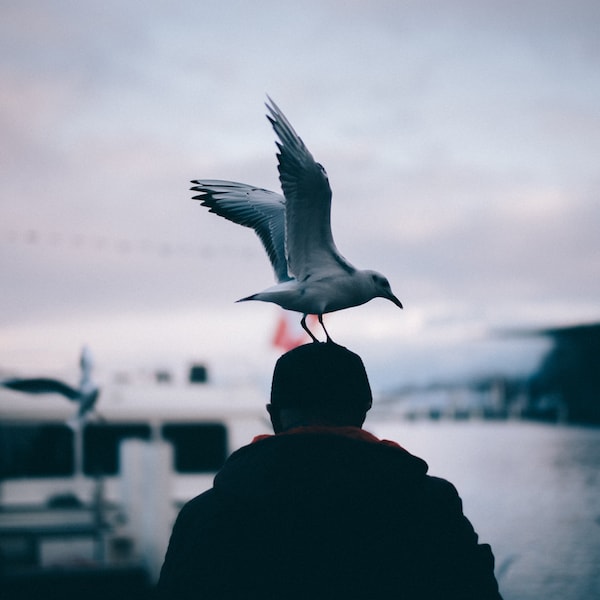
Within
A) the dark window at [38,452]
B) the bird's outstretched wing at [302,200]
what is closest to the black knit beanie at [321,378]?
the bird's outstretched wing at [302,200]

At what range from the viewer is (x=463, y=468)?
35.8 metres

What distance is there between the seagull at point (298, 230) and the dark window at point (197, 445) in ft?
26.3

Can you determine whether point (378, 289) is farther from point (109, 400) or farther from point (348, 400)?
point (109, 400)

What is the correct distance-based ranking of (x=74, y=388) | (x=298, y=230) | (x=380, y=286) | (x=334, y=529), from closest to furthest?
(x=334, y=529)
(x=380, y=286)
(x=298, y=230)
(x=74, y=388)

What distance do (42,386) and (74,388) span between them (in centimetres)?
36

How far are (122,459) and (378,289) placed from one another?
844cm

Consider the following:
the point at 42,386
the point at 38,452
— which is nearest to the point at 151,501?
the point at 42,386

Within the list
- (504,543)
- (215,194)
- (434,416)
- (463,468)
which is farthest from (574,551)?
(434,416)

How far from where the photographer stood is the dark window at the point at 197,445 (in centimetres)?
1105

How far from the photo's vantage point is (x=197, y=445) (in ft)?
36.6

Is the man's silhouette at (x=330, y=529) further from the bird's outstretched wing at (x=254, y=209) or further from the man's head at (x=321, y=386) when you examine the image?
the bird's outstretched wing at (x=254, y=209)

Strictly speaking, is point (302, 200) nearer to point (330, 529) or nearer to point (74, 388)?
point (330, 529)

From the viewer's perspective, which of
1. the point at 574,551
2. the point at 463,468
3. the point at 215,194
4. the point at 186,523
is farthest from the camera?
the point at 463,468

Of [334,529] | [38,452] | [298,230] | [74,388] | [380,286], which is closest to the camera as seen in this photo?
[334,529]
